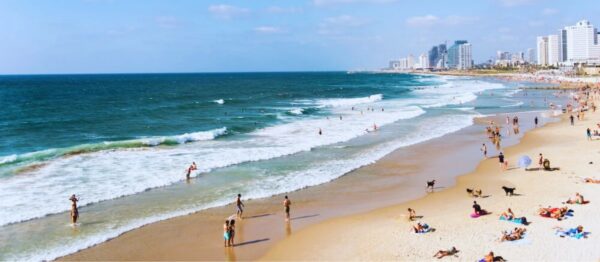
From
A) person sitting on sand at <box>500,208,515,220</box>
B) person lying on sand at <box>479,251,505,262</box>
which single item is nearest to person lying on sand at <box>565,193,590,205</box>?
person sitting on sand at <box>500,208,515,220</box>

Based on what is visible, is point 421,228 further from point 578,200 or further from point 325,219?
point 578,200

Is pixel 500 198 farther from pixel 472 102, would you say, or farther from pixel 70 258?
pixel 472 102

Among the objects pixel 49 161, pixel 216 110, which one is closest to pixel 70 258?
pixel 49 161

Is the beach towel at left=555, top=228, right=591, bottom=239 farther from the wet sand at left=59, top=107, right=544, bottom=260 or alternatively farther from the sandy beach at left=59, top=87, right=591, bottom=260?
the wet sand at left=59, top=107, right=544, bottom=260

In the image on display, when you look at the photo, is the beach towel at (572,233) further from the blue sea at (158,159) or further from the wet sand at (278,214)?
the blue sea at (158,159)

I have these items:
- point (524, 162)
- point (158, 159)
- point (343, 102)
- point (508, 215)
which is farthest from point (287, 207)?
point (343, 102)
